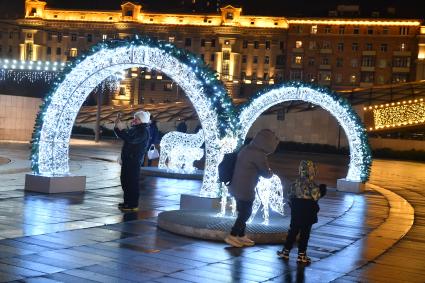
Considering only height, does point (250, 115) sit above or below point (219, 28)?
below

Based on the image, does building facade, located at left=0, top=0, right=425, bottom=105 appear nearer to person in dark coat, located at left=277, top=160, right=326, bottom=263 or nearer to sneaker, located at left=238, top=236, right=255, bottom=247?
sneaker, located at left=238, top=236, right=255, bottom=247

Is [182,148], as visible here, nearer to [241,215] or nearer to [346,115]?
[346,115]

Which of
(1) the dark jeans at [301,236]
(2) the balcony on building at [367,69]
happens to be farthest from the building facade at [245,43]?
(1) the dark jeans at [301,236]

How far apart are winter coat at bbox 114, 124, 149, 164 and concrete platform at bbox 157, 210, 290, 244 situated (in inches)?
67.9

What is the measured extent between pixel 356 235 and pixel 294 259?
2.80 meters

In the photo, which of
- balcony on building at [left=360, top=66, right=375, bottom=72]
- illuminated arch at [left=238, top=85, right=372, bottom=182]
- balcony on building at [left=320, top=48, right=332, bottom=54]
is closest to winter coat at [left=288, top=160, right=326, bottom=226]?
illuminated arch at [left=238, top=85, right=372, bottom=182]

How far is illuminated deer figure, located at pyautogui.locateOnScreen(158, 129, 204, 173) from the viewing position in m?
20.8

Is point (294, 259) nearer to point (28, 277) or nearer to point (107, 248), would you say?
point (107, 248)

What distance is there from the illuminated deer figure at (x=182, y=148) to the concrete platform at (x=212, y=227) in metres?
8.93

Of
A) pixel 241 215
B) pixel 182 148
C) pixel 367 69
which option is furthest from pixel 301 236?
pixel 367 69

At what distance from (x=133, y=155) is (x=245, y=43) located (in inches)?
3628

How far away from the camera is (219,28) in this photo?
10250 centimetres

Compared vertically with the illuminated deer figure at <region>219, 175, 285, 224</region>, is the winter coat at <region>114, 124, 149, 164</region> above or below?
above

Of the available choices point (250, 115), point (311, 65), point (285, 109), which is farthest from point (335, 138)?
point (311, 65)
